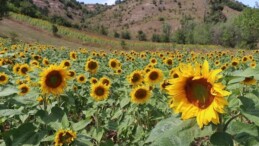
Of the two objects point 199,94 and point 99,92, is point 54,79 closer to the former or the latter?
point 99,92

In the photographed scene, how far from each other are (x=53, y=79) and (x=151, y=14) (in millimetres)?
101229

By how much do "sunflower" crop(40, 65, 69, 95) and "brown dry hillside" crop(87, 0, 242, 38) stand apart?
89.3 m

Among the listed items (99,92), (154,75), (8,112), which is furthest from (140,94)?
(8,112)

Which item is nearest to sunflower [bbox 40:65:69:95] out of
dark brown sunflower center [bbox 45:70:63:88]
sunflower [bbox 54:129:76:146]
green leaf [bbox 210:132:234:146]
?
dark brown sunflower center [bbox 45:70:63:88]

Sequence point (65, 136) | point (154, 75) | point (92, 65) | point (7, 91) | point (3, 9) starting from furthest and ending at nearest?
point (3, 9), point (92, 65), point (154, 75), point (65, 136), point (7, 91)

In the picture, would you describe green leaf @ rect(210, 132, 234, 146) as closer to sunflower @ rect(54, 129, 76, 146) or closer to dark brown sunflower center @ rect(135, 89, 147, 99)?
sunflower @ rect(54, 129, 76, 146)

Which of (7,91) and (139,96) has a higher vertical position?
(7,91)

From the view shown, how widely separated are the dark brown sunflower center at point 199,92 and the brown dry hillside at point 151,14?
3572 inches

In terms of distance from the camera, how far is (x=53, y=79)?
3.55 m

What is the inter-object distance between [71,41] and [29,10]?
16725 millimetres

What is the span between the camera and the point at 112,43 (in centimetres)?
3962

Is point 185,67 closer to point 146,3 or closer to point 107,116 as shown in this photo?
point 107,116

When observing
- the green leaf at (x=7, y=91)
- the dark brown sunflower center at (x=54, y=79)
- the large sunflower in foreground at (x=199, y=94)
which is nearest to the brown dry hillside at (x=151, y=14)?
the dark brown sunflower center at (x=54, y=79)

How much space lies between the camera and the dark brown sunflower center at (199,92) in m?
1.97
